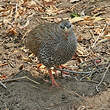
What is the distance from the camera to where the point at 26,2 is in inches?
354

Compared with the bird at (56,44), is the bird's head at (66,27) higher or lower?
higher

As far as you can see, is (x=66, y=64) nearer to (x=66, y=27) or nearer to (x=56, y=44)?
(x=56, y=44)

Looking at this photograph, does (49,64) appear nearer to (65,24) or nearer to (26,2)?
(65,24)

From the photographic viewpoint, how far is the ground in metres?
5.02

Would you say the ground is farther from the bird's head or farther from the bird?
the bird's head

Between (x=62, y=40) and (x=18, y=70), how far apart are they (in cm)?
129

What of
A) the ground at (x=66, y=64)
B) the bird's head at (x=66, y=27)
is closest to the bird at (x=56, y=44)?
the bird's head at (x=66, y=27)

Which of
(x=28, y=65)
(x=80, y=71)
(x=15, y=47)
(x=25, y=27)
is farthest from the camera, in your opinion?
(x=25, y=27)

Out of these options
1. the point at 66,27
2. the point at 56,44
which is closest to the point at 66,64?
the point at 56,44

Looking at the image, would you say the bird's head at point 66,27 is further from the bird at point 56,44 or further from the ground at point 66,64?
the ground at point 66,64

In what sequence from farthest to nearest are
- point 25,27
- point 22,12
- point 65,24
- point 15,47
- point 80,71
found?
point 22,12 < point 25,27 < point 15,47 < point 80,71 < point 65,24

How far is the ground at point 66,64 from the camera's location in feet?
16.5

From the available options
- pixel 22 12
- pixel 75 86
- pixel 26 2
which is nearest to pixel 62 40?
pixel 75 86

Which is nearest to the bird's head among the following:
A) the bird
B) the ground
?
the bird
